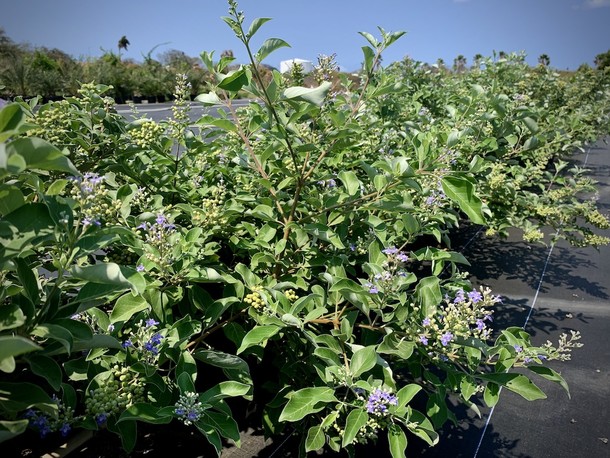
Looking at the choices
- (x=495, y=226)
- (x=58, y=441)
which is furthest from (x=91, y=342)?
(x=495, y=226)

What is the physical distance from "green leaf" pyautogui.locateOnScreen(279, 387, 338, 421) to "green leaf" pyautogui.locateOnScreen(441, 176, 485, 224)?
2.04ft

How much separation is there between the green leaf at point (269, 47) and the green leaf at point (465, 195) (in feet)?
1.97

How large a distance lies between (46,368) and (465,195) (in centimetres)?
113

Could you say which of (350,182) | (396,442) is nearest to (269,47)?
(350,182)

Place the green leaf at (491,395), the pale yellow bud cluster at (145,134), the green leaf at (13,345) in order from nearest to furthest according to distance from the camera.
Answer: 1. the green leaf at (13,345)
2. the green leaf at (491,395)
3. the pale yellow bud cluster at (145,134)

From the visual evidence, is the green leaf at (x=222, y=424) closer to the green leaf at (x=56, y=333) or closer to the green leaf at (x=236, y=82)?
the green leaf at (x=56, y=333)

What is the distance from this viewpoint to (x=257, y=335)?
118 cm

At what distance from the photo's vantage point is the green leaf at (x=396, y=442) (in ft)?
3.58

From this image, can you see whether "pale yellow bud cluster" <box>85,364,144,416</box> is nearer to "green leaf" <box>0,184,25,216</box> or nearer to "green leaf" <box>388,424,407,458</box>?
"green leaf" <box>0,184,25,216</box>

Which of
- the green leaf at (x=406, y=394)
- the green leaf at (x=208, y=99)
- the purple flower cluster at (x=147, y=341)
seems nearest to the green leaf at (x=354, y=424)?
the green leaf at (x=406, y=394)

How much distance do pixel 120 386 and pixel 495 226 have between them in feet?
8.51

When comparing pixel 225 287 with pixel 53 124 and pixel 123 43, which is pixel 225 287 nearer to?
pixel 53 124

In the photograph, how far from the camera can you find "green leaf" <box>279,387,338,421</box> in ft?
3.69

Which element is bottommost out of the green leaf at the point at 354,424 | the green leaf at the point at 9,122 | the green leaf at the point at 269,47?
the green leaf at the point at 354,424
